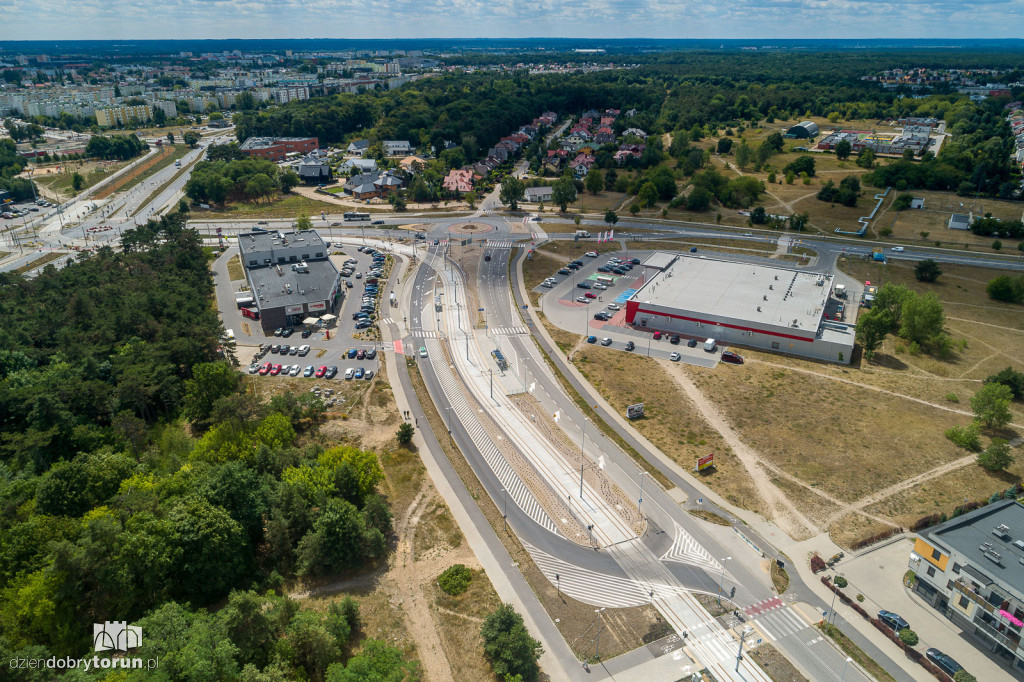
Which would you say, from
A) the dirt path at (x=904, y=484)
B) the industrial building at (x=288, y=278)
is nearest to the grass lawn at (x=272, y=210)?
the industrial building at (x=288, y=278)

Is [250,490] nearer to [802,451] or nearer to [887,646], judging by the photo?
[887,646]

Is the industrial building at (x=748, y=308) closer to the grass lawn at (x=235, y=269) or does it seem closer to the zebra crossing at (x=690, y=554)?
the zebra crossing at (x=690, y=554)

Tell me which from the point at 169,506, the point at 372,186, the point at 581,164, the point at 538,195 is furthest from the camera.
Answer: the point at 581,164

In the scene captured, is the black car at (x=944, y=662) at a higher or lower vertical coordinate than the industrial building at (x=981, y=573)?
lower

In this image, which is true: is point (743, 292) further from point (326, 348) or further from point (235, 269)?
point (235, 269)

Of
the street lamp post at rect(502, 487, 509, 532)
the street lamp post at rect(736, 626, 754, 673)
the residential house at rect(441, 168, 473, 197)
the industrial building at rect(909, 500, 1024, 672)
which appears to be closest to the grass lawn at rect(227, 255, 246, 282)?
the residential house at rect(441, 168, 473, 197)

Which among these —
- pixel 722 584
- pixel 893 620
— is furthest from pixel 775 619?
pixel 893 620
